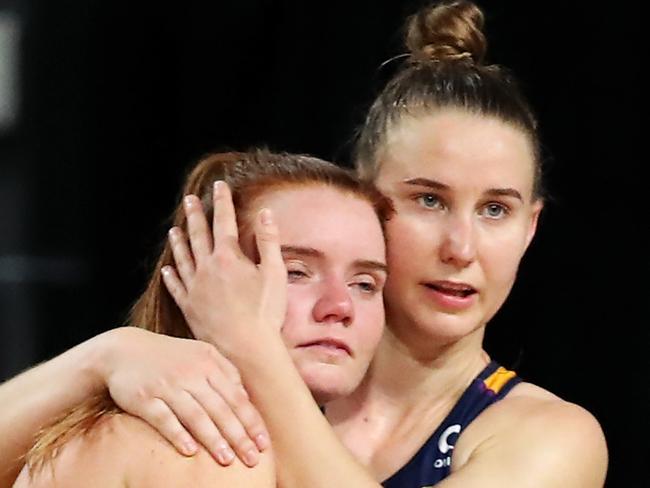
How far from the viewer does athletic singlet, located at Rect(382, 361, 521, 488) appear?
1627 mm

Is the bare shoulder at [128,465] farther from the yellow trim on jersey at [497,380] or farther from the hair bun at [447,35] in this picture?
the hair bun at [447,35]

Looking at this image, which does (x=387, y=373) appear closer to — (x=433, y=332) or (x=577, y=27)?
(x=433, y=332)

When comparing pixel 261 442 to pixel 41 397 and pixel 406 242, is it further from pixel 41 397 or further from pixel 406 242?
pixel 406 242

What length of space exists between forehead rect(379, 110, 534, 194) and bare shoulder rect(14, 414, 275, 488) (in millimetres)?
507

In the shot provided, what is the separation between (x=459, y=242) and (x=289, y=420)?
1.12ft

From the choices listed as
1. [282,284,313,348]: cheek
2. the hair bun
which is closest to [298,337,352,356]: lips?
[282,284,313,348]: cheek

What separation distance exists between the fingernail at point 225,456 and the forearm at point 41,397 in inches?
6.4

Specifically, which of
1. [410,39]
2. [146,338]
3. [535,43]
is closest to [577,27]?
[535,43]

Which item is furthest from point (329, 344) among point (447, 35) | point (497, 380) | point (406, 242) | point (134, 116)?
point (134, 116)

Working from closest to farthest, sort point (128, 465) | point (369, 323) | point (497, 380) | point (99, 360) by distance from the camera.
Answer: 1. point (128, 465)
2. point (99, 360)
3. point (369, 323)
4. point (497, 380)

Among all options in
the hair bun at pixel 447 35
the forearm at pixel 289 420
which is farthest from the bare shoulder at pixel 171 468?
the hair bun at pixel 447 35

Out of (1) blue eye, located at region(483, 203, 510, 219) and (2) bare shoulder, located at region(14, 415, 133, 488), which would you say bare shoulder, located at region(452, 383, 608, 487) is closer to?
(1) blue eye, located at region(483, 203, 510, 219)

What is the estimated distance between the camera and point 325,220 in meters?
1.47

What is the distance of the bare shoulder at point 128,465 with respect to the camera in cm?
125
